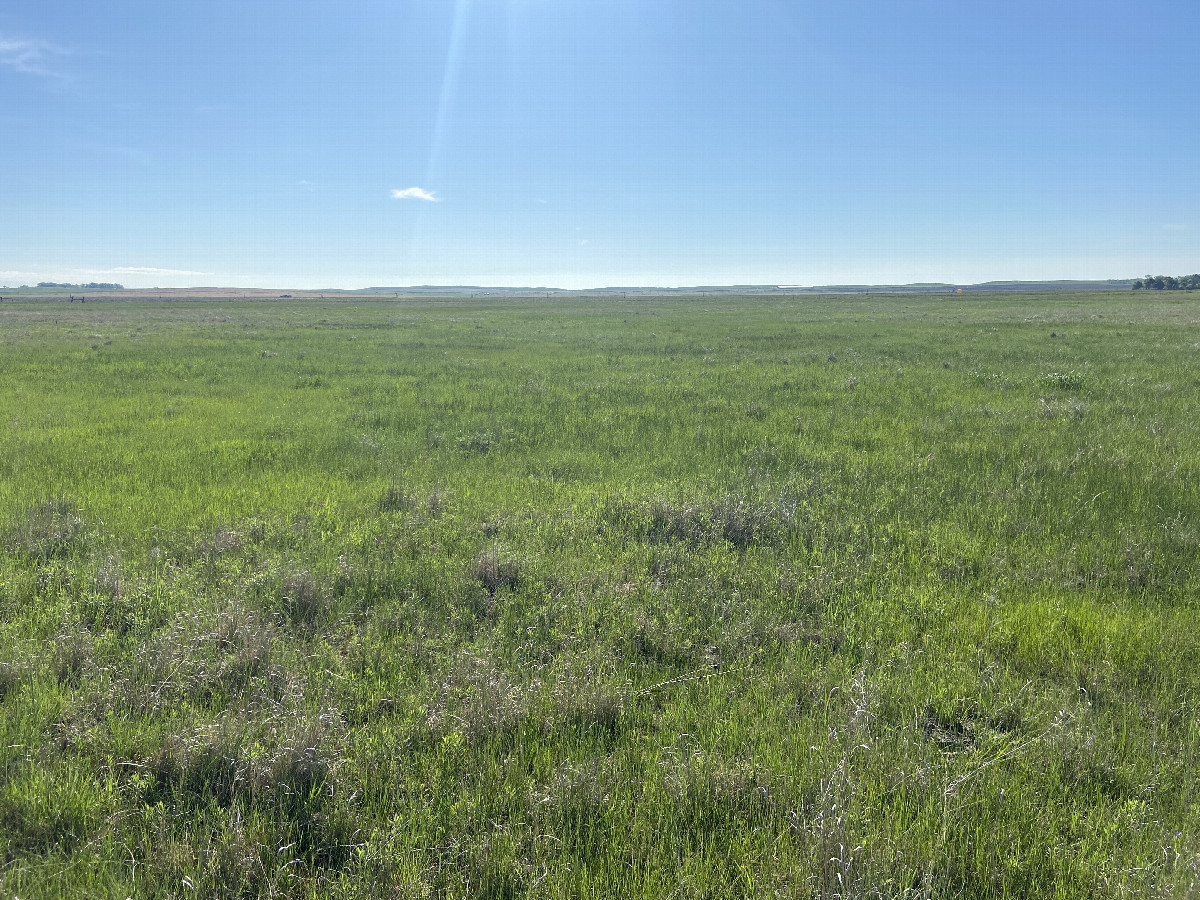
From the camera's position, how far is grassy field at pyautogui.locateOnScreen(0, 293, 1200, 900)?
2.94 m

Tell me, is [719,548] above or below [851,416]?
below

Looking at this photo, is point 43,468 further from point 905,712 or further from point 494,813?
point 905,712

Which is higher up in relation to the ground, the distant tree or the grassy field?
the distant tree

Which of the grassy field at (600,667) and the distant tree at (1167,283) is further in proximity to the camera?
the distant tree at (1167,283)

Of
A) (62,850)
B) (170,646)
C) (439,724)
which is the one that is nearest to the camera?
(62,850)

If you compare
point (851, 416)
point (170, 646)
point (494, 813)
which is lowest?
point (494, 813)

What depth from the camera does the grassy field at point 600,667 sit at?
2938 millimetres

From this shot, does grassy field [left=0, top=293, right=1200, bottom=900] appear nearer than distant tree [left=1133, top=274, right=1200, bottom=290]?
Yes

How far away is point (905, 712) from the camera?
3957mm

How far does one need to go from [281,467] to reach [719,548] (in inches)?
266

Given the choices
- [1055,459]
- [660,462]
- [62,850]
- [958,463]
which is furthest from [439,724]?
[1055,459]

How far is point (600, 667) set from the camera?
172 inches

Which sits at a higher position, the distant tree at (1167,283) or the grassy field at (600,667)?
the distant tree at (1167,283)

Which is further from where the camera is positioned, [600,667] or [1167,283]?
[1167,283]
